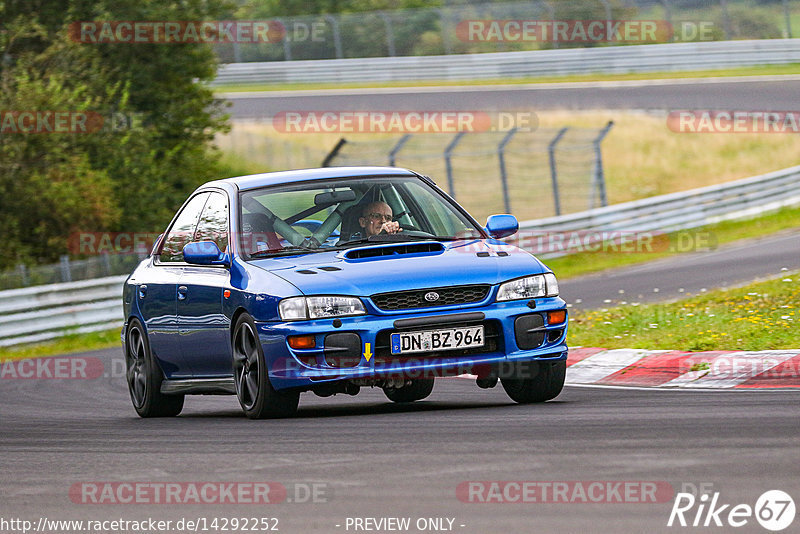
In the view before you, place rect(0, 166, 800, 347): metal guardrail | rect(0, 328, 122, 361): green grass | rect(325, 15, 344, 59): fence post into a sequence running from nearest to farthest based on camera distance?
1. rect(0, 328, 122, 361): green grass
2. rect(0, 166, 800, 347): metal guardrail
3. rect(325, 15, 344, 59): fence post

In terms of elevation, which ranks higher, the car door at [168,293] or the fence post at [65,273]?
the car door at [168,293]

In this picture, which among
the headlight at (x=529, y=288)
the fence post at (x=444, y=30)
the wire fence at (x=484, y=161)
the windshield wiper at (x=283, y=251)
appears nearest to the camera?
the headlight at (x=529, y=288)

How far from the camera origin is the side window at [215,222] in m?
9.89

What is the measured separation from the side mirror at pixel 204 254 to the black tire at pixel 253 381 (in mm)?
572

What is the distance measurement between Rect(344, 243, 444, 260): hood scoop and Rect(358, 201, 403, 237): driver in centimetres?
46

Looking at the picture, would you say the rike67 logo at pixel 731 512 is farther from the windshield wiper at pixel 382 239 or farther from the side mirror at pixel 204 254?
the side mirror at pixel 204 254

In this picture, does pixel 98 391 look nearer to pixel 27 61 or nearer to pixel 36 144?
pixel 36 144

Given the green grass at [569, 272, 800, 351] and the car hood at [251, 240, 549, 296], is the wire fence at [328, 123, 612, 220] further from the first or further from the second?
the car hood at [251, 240, 549, 296]

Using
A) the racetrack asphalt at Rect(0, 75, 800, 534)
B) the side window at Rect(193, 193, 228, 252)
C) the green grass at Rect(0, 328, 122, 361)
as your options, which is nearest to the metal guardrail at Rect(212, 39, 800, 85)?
the green grass at Rect(0, 328, 122, 361)

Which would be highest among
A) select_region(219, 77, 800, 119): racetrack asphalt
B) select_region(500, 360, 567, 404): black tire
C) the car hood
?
the car hood

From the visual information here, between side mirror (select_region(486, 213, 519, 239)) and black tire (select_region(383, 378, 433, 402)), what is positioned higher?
side mirror (select_region(486, 213, 519, 239))

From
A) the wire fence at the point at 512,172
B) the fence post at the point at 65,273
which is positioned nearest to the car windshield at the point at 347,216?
the fence post at the point at 65,273

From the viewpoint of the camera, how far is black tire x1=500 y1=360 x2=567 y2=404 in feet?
29.9

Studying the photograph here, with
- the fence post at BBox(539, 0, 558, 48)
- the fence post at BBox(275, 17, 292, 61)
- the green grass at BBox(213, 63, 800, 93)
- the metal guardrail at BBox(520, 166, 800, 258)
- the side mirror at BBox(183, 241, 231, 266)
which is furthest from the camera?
the fence post at BBox(275, 17, 292, 61)
